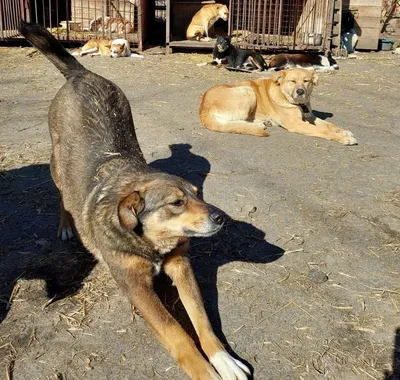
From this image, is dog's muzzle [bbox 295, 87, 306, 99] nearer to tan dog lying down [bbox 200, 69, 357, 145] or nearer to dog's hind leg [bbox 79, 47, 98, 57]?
tan dog lying down [bbox 200, 69, 357, 145]

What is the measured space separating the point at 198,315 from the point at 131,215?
2.27ft

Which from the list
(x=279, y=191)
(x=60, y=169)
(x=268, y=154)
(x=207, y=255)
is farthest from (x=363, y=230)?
(x=60, y=169)

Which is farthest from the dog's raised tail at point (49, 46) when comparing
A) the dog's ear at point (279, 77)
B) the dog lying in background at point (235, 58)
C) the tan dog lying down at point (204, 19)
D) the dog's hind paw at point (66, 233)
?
the tan dog lying down at point (204, 19)

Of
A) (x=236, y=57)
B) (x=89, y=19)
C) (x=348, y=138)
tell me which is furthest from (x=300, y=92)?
(x=89, y=19)

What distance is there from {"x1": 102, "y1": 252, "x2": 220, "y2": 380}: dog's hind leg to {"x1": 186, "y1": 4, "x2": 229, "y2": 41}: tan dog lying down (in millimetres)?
12937

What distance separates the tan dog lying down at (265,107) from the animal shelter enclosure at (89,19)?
707 centimetres

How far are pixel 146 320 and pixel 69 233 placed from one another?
1415mm

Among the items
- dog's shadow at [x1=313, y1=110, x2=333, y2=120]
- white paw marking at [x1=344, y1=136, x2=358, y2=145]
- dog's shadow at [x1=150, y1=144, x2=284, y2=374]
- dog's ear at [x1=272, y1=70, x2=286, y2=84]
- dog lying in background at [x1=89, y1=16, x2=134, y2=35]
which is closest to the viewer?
dog's shadow at [x1=150, y1=144, x2=284, y2=374]

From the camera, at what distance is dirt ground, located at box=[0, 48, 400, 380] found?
2.73m

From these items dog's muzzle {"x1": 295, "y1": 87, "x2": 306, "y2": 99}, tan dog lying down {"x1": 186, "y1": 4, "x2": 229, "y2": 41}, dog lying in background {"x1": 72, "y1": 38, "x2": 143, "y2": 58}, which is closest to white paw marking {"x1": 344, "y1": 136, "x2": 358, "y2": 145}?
dog's muzzle {"x1": 295, "y1": 87, "x2": 306, "y2": 99}

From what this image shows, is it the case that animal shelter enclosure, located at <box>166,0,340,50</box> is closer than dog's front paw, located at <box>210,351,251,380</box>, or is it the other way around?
dog's front paw, located at <box>210,351,251,380</box>

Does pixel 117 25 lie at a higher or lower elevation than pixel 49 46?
lower

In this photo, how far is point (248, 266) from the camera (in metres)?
3.58

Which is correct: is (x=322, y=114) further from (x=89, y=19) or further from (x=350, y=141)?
(x=89, y=19)
